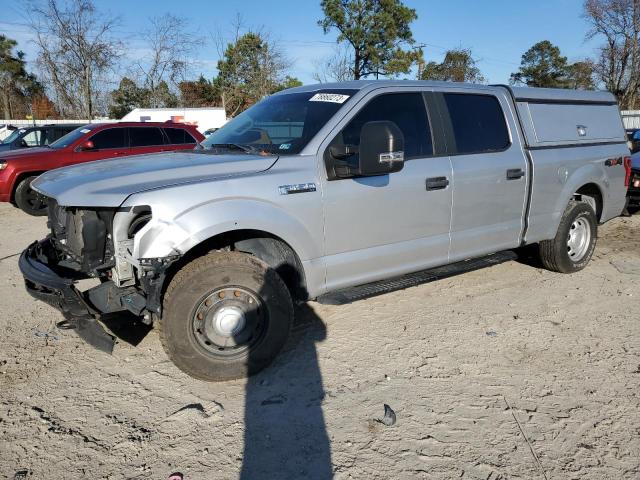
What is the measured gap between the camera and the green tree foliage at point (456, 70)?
38.5m

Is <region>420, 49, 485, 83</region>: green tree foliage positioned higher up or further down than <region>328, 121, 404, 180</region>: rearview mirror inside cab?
higher up

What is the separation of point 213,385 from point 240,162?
1.49m

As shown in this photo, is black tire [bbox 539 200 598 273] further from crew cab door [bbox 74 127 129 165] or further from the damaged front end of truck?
crew cab door [bbox 74 127 129 165]

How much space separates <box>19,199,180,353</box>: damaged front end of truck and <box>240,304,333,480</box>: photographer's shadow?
87 cm

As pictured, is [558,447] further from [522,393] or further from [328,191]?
[328,191]

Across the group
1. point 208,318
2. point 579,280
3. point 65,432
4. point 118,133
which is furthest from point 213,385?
point 118,133

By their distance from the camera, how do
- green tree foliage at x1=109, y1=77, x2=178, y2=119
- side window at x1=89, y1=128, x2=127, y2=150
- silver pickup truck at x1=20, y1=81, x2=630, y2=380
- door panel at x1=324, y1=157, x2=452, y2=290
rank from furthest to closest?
green tree foliage at x1=109, y1=77, x2=178, y2=119, side window at x1=89, y1=128, x2=127, y2=150, door panel at x1=324, y1=157, x2=452, y2=290, silver pickup truck at x1=20, y1=81, x2=630, y2=380

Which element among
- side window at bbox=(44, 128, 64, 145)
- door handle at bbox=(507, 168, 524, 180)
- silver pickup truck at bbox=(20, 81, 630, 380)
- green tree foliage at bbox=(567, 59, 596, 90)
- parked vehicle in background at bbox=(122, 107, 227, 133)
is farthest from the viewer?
green tree foliage at bbox=(567, 59, 596, 90)

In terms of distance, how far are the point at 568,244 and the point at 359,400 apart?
355cm

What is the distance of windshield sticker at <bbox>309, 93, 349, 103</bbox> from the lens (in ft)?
11.9

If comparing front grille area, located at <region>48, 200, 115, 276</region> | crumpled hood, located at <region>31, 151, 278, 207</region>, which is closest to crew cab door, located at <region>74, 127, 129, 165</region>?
crumpled hood, located at <region>31, 151, 278, 207</region>

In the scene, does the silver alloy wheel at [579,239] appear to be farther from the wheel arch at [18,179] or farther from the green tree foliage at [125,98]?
the green tree foliage at [125,98]

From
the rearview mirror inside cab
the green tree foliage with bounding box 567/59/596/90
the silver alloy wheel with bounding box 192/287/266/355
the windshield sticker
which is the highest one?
the green tree foliage with bounding box 567/59/596/90

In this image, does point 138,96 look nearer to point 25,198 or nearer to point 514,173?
point 25,198
